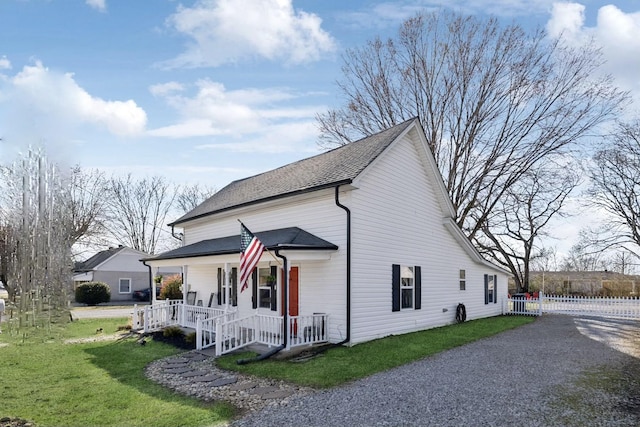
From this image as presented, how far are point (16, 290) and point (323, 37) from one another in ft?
32.2

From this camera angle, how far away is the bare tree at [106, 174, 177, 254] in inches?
1742

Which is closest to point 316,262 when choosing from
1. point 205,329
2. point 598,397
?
point 205,329

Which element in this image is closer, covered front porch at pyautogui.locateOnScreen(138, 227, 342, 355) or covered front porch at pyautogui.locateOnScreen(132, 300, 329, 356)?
covered front porch at pyautogui.locateOnScreen(132, 300, 329, 356)

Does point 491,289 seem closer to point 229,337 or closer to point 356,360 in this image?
point 356,360

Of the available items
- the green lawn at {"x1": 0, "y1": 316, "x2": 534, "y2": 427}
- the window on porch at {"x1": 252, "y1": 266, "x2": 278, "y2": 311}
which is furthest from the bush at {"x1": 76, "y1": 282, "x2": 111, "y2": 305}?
the window on porch at {"x1": 252, "y1": 266, "x2": 278, "y2": 311}

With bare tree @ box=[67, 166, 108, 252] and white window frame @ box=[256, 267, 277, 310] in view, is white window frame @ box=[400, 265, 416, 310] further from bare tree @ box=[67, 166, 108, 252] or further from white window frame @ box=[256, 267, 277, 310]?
bare tree @ box=[67, 166, 108, 252]

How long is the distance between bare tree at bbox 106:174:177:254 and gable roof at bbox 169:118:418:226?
2898 centimetres

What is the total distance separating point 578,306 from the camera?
2114cm

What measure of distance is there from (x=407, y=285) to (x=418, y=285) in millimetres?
677

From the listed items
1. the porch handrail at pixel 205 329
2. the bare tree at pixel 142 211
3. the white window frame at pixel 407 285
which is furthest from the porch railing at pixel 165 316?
the bare tree at pixel 142 211

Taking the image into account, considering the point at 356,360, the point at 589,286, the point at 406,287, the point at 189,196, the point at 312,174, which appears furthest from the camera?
the point at 189,196

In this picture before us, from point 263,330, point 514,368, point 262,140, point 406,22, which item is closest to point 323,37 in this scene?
point 262,140

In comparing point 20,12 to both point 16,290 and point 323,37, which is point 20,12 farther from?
point 323,37

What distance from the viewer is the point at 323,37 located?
10.7 metres
